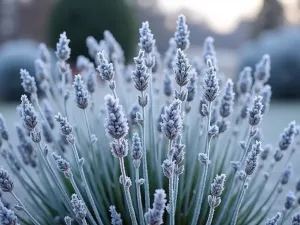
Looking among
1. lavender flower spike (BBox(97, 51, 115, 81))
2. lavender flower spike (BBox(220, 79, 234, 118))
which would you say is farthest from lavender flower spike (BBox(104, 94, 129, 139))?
lavender flower spike (BBox(220, 79, 234, 118))

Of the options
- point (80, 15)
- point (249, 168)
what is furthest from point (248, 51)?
point (249, 168)

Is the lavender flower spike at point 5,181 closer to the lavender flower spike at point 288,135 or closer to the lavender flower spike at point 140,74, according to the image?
the lavender flower spike at point 140,74

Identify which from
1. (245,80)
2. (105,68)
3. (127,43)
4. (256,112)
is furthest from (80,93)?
(127,43)

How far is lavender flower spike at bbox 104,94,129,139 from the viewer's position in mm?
1255

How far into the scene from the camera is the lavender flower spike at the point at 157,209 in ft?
4.09

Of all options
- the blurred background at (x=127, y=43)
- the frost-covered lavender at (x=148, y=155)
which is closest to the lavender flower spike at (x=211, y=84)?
the frost-covered lavender at (x=148, y=155)

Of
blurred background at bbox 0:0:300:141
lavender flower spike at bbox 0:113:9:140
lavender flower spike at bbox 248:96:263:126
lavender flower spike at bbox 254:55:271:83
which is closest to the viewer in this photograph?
lavender flower spike at bbox 248:96:263:126

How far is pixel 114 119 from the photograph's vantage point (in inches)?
49.8

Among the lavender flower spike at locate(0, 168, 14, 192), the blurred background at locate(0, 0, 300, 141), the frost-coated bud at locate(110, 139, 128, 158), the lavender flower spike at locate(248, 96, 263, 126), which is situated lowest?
the lavender flower spike at locate(0, 168, 14, 192)

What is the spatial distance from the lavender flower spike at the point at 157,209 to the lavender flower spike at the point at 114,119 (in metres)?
0.19

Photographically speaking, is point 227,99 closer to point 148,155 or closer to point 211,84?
point 211,84

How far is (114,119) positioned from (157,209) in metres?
0.27

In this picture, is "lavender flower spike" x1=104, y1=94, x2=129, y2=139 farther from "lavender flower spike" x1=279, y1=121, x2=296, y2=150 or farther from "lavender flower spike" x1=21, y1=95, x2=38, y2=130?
"lavender flower spike" x1=279, y1=121, x2=296, y2=150

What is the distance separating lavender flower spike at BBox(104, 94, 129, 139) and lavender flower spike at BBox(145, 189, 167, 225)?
0.63ft
